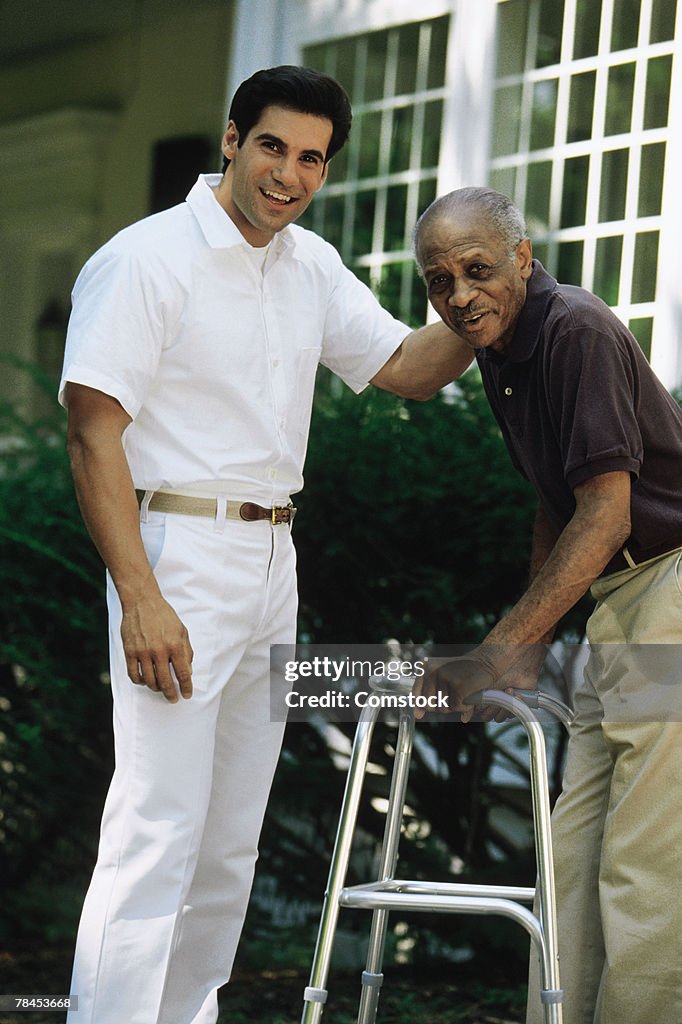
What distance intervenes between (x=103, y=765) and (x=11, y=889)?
693 millimetres

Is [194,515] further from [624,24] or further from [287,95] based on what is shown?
[624,24]

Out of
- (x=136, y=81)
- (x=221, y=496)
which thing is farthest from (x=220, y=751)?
(x=136, y=81)

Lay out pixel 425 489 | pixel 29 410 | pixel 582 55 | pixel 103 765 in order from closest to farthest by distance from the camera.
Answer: pixel 425 489
pixel 103 765
pixel 582 55
pixel 29 410

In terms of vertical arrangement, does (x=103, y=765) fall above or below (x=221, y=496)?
below

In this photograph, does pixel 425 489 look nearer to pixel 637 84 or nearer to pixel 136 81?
pixel 637 84

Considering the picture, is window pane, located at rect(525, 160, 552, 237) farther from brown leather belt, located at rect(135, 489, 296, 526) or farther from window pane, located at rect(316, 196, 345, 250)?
brown leather belt, located at rect(135, 489, 296, 526)

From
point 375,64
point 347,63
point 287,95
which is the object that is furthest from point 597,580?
point 347,63

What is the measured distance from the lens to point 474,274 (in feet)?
9.21

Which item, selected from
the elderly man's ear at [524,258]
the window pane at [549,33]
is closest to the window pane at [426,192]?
the window pane at [549,33]

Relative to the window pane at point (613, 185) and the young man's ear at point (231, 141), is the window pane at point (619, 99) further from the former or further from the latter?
the young man's ear at point (231, 141)

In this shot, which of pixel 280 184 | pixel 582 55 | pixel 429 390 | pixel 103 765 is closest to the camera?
pixel 280 184

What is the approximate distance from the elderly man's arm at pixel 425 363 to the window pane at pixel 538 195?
7.68 feet

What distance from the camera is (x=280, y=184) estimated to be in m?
2.97

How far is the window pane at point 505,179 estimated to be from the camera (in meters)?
5.70
